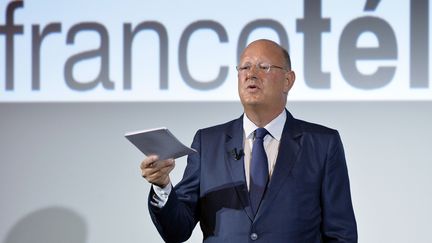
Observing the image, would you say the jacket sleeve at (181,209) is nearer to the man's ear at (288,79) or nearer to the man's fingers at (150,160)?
the man's fingers at (150,160)

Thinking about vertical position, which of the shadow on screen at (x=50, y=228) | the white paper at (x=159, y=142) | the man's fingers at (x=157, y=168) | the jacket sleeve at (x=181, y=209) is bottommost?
the shadow on screen at (x=50, y=228)

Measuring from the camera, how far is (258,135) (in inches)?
86.2

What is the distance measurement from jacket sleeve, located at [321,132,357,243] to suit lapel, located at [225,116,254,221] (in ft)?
0.82

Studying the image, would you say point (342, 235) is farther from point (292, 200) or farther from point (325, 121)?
point (325, 121)

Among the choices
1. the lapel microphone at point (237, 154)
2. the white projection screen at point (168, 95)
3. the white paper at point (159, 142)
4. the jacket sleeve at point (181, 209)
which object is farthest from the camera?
the white projection screen at point (168, 95)

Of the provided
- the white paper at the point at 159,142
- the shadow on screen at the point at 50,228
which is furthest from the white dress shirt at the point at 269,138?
the shadow on screen at the point at 50,228

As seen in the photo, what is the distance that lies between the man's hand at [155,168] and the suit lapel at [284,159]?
341 mm

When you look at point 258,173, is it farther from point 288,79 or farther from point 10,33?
point 10,33

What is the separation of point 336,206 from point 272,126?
35 cm

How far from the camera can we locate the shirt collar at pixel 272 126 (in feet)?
7.30

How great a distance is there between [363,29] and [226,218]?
149 cm

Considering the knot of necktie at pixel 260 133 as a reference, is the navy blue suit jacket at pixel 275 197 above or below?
below

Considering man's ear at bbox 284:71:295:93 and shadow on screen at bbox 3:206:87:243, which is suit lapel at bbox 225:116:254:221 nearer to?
man's ear at bbox 284:71:295:93

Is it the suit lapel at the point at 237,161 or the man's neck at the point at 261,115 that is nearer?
the suit lapel at the point at 237,161
